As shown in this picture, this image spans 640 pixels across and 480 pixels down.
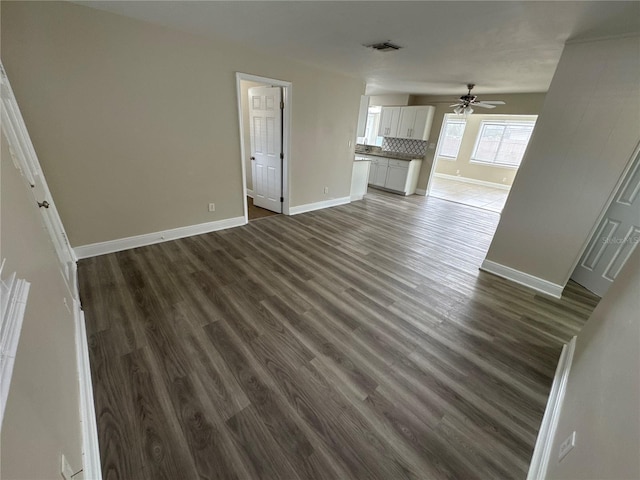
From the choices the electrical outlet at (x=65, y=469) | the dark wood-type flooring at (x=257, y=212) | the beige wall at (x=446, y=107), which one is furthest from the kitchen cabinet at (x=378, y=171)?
the electrical outlet at (x=65, y=469)

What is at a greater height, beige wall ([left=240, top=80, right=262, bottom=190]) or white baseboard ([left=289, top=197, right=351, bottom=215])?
beige wall ([left=240, top=80, right=262, bottom=190])

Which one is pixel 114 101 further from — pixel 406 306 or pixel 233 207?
pixel 406 306

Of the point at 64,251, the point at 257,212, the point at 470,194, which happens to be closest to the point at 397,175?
the point at 470,194

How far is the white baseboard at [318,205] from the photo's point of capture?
4.72m

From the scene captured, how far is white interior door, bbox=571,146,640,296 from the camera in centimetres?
261

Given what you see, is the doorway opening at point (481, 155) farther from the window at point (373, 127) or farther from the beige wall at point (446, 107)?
the window at point (373, 127)

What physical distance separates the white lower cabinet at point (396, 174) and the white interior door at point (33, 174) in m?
6.32

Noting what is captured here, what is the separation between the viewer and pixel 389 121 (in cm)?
681

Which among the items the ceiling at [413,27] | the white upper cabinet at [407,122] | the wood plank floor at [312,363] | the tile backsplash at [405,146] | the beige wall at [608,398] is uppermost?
the ceiling at [413,27]

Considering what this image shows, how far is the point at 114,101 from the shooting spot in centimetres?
258

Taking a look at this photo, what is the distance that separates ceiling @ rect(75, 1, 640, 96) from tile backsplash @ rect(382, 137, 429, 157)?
10.0 ft

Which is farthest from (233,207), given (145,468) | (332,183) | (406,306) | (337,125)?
(145,468)

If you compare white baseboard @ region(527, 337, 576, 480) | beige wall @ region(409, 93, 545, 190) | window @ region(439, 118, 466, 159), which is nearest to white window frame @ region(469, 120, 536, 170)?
window @ region(439, 118, 466, 159)

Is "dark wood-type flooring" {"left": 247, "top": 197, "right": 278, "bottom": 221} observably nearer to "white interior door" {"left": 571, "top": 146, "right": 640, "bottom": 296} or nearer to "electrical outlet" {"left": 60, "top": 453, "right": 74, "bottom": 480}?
"electrical outlet" {"left": 60, "top": 453, "right": 74, "bottom": 480}
